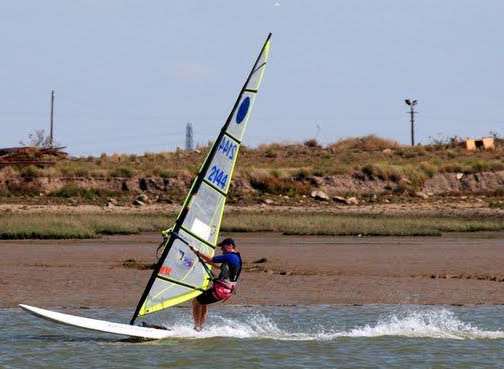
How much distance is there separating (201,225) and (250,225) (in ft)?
51.5

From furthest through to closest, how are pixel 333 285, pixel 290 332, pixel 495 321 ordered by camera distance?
1. pixel 333 285
2. pixel 495 321
3. pixel 290 332

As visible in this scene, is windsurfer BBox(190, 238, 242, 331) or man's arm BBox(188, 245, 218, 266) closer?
man's arm BBox(188, 245, 218, 266)

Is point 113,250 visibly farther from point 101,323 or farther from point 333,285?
point 101,323

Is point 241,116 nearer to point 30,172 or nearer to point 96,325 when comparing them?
point 96,325

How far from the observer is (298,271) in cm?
2111

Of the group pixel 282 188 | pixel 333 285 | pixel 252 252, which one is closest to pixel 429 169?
pixel 282 188

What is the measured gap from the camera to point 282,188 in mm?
40281

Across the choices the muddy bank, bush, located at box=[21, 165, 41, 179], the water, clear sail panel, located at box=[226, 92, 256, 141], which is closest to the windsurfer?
the water

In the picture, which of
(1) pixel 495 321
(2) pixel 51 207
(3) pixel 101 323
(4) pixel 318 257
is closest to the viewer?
(3) pixel 101 323

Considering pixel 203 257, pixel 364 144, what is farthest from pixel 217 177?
pixel 364 144

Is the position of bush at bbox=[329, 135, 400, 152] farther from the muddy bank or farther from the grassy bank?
the muddy bank

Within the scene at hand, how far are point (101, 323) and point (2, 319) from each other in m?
2.60

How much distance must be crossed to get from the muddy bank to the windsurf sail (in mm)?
3215

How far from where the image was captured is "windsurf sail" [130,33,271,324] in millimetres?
13938
